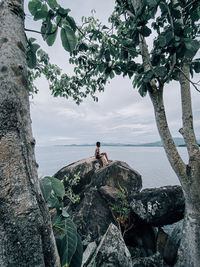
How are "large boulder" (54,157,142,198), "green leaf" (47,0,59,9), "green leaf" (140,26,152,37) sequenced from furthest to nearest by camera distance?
"large boulder" (54,157,142,198)
"green leaf" (140,26,152,37)
"green leaf" (47,0,59,9)

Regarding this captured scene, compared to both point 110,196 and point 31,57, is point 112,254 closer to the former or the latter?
point 110,196

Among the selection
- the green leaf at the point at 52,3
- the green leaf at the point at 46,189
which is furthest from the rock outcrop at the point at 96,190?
the green leaf at the point at 52,3

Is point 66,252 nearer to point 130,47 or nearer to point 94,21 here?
point 130,47

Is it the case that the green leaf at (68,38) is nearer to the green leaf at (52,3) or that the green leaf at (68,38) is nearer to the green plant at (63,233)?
the green leaf at (52,3)

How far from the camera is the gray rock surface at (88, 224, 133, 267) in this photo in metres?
1.86

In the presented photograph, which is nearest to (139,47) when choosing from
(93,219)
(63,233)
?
(63,233)

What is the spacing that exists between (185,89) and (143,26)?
147cm

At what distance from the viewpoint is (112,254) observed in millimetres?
1923

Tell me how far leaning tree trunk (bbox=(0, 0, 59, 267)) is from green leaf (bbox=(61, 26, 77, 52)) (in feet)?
0.91

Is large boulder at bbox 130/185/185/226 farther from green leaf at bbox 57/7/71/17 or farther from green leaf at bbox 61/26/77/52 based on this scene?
green leaf at bbox 57/7/71/17

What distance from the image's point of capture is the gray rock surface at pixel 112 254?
186 cm

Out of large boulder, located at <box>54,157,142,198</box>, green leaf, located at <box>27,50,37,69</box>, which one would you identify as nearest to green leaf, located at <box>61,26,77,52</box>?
green leaf, located at <box>27,50,37,69</box>

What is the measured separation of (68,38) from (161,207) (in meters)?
3.32

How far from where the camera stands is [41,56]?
3.41m
